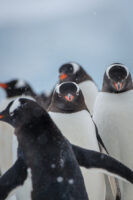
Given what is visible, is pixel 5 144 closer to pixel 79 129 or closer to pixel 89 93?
pixel 89 93

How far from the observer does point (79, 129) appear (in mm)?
3307

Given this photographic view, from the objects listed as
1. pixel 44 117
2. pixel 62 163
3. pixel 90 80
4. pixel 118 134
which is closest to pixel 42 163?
pixel 62 163

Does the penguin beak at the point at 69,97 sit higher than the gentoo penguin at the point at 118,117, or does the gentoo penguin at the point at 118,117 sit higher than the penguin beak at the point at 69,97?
the penguin beak at the point at 69,97

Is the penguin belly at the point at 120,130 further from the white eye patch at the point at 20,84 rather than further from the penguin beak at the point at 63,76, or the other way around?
the white eye patch at the point at 20,84

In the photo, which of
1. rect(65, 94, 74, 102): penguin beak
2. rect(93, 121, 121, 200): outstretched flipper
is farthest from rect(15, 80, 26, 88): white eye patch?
rect(93, 121, 121, 200): outstretched flipper

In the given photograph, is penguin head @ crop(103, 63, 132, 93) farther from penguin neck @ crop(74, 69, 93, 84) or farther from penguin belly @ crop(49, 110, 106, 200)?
penguin neck @ crop(74, 69, 93, 84)

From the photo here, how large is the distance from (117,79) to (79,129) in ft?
1.94

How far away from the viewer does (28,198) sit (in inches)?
104

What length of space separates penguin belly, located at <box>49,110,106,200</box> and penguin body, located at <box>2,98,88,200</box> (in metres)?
0.54

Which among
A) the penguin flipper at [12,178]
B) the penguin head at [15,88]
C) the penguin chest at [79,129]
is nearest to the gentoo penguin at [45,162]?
A: the penguin flipper at [12,178]

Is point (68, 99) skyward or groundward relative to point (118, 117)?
skyward

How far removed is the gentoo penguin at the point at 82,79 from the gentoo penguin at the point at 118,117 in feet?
3.89

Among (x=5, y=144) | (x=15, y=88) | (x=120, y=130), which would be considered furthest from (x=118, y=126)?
(x=15, y=88)

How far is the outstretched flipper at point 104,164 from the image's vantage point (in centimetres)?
270
